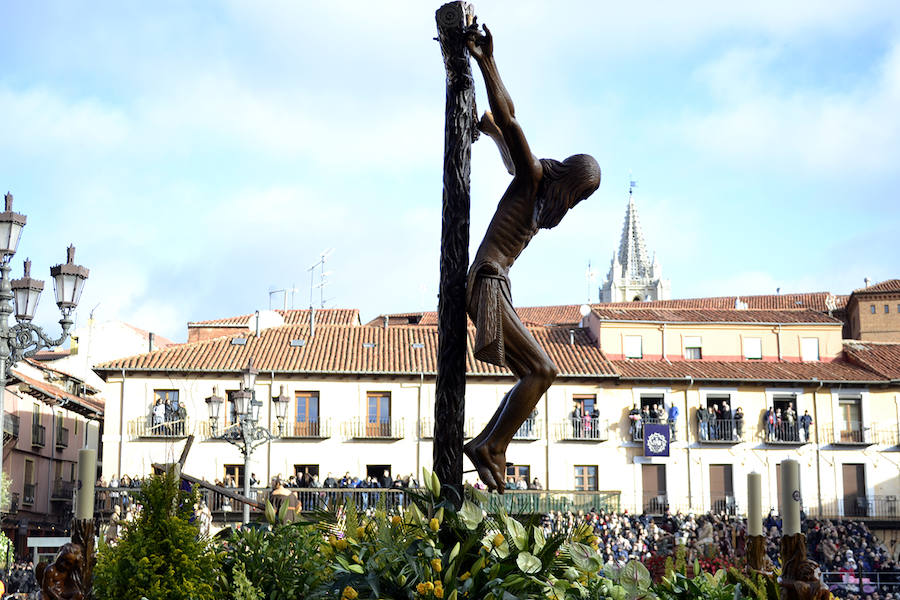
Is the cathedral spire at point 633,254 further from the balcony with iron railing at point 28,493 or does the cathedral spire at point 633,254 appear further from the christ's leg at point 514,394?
the christ's leg at point 514,394

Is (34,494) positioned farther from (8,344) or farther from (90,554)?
(90,554)

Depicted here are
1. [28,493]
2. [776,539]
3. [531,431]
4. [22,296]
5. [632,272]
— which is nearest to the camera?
[22,296]

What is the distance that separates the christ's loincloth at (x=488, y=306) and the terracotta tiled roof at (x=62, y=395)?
118ft

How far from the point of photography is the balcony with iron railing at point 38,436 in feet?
148

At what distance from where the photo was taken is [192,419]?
38.9 meters

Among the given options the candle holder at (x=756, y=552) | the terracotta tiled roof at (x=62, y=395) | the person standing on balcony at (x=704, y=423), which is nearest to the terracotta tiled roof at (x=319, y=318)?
the terracotta tiled roof at (x=62, y=395)

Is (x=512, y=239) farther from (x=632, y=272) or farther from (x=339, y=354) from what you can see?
(x=632, y=272)

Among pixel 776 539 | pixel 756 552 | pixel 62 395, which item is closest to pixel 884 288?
pixel 776 539

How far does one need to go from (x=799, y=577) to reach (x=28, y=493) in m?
44.0

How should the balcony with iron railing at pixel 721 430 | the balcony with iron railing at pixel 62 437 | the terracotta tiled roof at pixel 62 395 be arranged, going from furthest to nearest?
the balcony with iron railing at pixel 62 437
the terracotta tiled roof at pixel 62 395
the balcony with iron railing at pixel 721 430

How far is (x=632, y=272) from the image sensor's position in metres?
112

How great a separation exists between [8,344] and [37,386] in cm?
3178

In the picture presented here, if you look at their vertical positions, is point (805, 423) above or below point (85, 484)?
above

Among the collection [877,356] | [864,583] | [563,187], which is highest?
[877,356]
